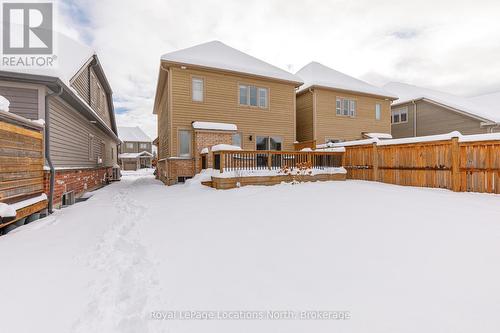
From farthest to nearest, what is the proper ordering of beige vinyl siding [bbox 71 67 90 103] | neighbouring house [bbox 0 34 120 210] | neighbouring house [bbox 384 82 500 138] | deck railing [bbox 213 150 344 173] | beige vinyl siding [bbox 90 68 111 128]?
neighbouring house [bbox 384 82 500 138] < beige vinyl siding [bbox 90 68 111 128] < beige vinyl siding [bbox 71 67 90 103] < deck railing [bbox 213 150 344 173] < neighbouring house [bbox 0 34 120 210]

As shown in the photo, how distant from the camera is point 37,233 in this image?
4566 millimetres

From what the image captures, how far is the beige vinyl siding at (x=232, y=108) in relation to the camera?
40.8ft

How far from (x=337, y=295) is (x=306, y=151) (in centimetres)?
838

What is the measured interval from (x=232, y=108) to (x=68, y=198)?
8858mm

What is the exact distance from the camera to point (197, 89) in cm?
1293

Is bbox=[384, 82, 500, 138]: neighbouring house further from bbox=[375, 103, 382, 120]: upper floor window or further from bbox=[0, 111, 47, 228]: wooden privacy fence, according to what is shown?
bbox=[0, 111, 47, 228]: wooden privacy fence

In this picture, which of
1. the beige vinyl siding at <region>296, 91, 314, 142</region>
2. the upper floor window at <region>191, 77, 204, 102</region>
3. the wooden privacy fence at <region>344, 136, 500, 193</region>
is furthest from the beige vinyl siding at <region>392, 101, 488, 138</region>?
the upper floor window at <region>191, 77, 204, 102</region>

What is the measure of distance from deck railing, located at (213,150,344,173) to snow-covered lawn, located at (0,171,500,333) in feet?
13.3

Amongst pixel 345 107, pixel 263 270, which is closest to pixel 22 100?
pixel 263 270

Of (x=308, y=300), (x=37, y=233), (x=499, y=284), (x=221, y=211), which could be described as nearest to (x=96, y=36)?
(x=37, y=233)

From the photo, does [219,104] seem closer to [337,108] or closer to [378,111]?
[337,108]

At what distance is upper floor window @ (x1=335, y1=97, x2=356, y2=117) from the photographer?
58.0ft

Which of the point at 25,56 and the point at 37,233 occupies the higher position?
the point at 25,56

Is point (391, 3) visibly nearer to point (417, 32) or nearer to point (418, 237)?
point (417, 32)
